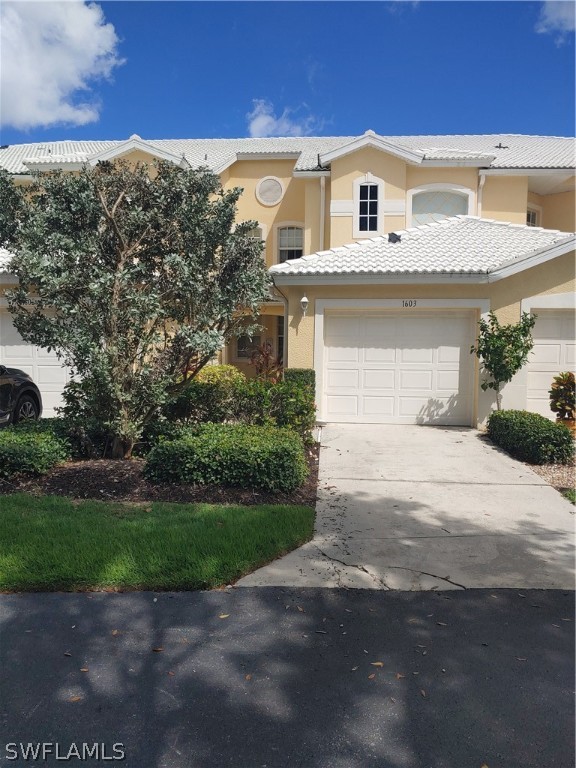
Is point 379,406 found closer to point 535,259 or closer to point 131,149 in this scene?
point 535,259

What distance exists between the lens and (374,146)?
15930 mm

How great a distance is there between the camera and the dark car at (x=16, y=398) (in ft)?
33.6

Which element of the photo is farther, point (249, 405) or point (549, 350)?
point (549, 350)

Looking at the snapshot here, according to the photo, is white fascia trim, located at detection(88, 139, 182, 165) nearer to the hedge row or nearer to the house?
the house

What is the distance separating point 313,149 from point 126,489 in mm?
16016

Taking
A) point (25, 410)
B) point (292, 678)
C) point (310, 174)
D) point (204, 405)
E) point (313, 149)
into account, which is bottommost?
point (292, 678)

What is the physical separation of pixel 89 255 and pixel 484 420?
7978mm

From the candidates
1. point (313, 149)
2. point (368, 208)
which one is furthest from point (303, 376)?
point (313, 149)

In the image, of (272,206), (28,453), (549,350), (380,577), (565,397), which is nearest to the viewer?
(380,577)

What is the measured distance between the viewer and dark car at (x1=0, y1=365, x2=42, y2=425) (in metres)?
10.2

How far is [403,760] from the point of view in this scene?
8.55 feet

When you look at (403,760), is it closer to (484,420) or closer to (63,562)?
(63,562)

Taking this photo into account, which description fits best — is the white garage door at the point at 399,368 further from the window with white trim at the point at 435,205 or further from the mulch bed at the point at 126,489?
the window with white trim at the point at 435,205

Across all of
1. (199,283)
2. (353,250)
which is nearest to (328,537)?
(199,283)
